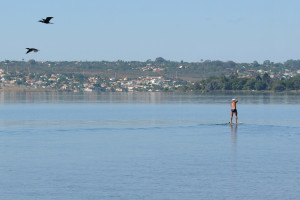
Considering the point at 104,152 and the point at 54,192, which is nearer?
the point at 54,192

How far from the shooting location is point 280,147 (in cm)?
2834

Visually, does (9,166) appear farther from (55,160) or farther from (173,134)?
(173,134)

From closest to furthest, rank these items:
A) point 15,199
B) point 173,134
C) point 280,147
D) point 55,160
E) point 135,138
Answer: point 15,199, point 55,160, point 280,147, point 135,138, point 173,134

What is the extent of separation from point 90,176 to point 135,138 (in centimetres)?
1293

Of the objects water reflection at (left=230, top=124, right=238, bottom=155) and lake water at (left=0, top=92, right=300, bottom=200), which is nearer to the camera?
lake water at (left=0, top=92, right=300, bottom=200)

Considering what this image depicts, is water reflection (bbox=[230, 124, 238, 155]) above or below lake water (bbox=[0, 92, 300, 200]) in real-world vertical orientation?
below

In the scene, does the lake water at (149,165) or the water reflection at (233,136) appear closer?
the lake water at (149,165)

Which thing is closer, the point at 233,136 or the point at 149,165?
the point at 149,165

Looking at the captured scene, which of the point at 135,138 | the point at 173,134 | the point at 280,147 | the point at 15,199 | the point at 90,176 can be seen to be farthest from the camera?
the point at 173,134

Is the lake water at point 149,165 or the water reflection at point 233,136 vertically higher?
the lake water at point 149,165

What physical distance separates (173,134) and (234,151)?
9.18 meters

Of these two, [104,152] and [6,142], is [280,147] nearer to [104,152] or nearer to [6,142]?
[104,152]

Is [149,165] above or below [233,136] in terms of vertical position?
above

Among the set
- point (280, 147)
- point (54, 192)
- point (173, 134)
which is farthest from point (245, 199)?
point (173, 134)
